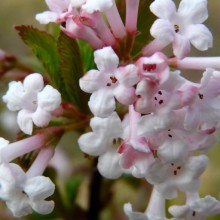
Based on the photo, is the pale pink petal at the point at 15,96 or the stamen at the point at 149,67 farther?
the pale pink petal at the point at 15,96

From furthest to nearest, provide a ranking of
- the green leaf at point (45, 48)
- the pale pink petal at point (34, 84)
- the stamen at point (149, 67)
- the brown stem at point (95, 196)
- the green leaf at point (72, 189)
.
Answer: the green leaf at point (72, 189)
the brown stem at point (95, 196)
the green leaf at point (45, 48)
the pale pink petal at point (34, 84)
the stamen at point (149, 67)

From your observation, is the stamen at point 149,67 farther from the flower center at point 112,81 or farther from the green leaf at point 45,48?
the green leaf at point 45,48

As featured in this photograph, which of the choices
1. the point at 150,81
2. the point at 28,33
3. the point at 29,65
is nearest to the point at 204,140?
the point at 150,81

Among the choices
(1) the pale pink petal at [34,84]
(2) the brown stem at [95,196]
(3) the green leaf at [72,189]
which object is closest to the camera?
(1) the pale pink petal at [34,84]

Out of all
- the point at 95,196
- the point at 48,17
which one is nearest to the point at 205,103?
the point at 48,17

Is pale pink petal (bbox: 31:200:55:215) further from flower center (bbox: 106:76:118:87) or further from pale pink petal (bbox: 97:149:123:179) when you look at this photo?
flower center (bbox: 106:76:118:87)

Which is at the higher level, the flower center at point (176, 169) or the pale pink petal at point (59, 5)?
the pale pink petal at point (59, 5)

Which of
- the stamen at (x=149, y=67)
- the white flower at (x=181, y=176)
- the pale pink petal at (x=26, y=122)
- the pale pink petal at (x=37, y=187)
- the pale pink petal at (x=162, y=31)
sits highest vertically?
the pale pink petal at (x=162, y=31)

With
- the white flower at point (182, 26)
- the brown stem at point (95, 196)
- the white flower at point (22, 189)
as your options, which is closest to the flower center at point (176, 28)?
the white flower at point (182, 26)
